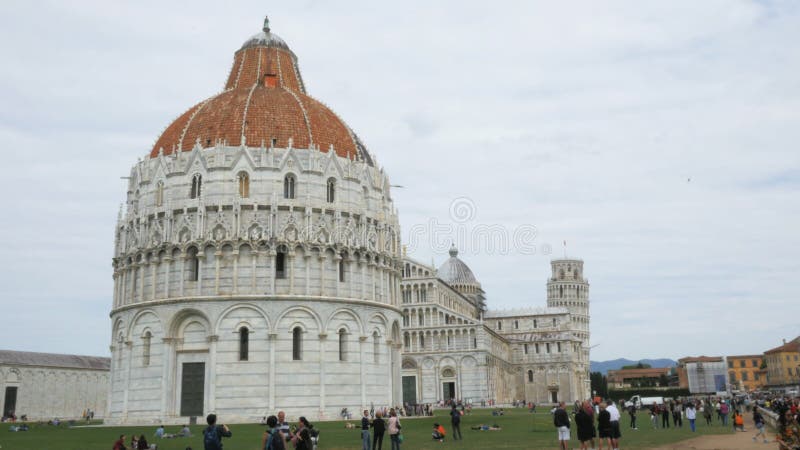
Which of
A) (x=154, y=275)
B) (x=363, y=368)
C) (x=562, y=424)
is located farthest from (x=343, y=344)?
(x=562, y=424)

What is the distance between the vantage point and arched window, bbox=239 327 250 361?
45.8 m

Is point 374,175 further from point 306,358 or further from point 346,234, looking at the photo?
point 306,358

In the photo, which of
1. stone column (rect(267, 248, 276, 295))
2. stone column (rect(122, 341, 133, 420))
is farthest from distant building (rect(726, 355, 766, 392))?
stone column (rect(122, 341, 133, 420))

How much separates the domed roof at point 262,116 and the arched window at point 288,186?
8.38 feet

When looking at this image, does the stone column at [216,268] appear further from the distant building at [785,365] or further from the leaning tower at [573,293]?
the leaning tower at [573,293]

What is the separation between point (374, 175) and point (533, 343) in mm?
72937

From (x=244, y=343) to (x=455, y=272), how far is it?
8517 centimetres

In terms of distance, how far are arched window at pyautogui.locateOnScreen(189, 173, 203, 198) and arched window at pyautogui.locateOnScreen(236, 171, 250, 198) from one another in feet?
8.75

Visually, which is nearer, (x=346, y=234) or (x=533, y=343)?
(x=346, y=234)

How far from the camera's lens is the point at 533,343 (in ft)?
392

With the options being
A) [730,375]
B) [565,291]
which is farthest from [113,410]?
[730,375]

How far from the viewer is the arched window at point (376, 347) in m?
50.5

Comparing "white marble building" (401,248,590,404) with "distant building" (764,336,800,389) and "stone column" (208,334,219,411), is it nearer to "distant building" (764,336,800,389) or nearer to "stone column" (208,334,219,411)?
"distant building" (764,336,800,389)

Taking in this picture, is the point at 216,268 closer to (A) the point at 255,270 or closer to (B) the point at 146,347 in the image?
(A) the point at 255,270
